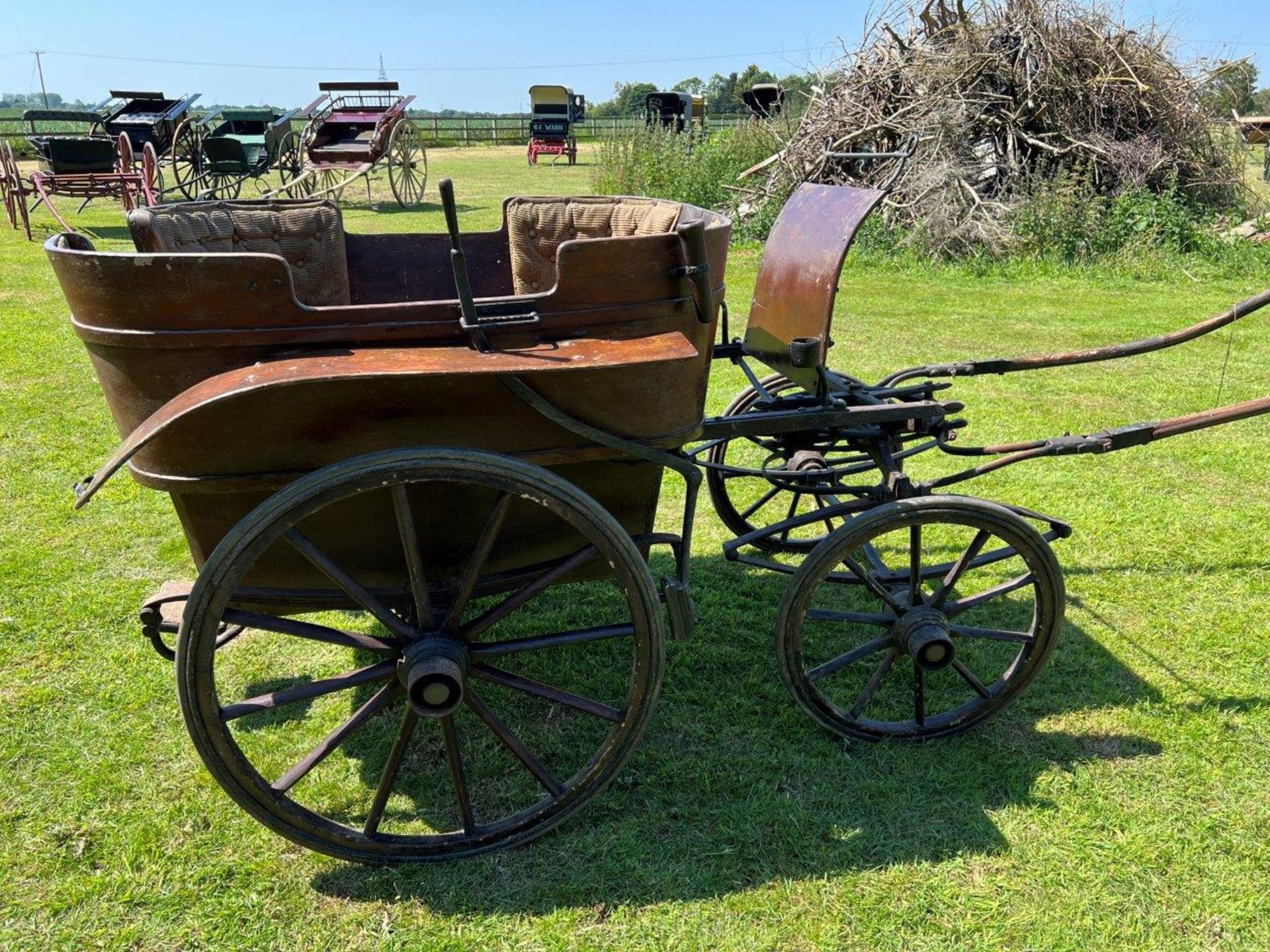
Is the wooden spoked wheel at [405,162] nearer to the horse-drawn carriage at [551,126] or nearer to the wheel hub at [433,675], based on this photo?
the horse-drawn carriage at [551,126]

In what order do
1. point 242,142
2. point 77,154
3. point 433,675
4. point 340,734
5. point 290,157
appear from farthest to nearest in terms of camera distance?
point 290,157, point 242,142, point 77,154, point 340,734, point 433,675

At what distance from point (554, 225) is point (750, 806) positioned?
1750 millimetres

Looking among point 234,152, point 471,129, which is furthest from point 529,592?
point 471,129

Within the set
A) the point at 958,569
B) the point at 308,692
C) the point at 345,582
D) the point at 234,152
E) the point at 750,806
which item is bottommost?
the point at 750,806

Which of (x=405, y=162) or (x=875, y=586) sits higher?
(x=405, y=162)

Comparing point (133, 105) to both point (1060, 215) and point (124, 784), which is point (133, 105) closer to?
point (1060, 215)

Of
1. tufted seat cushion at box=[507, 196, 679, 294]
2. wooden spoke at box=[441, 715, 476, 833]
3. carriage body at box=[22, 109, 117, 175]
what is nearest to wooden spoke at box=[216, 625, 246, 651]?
wooden spoke at box=[441, 715, 476, 833]

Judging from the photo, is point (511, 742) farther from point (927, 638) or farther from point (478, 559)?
point (927, 638)

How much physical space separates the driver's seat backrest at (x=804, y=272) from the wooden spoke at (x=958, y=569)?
0.58 m

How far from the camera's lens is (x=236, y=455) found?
1.89 m

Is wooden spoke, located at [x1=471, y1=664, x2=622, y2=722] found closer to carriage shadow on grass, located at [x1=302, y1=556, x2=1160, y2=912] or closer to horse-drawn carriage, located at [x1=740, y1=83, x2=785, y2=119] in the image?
carriage shadow on grass, located at [x1=302, y1=556, x2=1160, y2=912]

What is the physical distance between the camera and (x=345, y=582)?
6.42 feet

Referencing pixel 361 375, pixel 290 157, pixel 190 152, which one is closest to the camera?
pixel 361 375

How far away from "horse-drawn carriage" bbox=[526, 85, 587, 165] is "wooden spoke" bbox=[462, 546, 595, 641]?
22401 millimetres
